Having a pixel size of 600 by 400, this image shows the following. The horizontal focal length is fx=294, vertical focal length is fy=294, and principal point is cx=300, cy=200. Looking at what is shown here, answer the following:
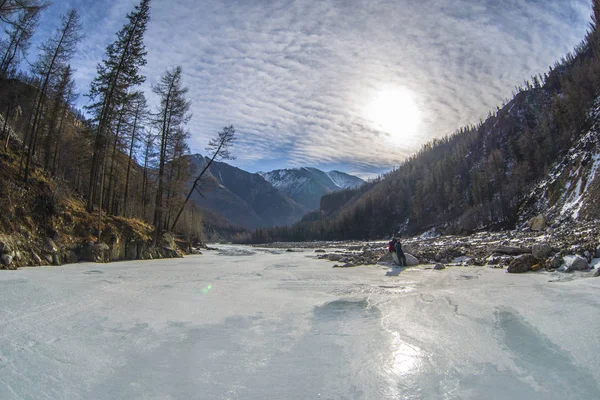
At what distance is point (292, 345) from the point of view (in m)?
3.82

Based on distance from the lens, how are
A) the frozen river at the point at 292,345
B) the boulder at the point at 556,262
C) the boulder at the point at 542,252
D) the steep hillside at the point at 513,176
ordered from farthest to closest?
the steep hillside at the point at 513,176 → the boulder at the point at 542,252 → the boulder at the point at 556,262 → the frozen river at the point at 292,345

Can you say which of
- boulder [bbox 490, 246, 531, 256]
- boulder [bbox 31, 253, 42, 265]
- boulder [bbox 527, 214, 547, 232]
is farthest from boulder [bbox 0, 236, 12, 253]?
boulder [bbox 527, 214, 547, 232]

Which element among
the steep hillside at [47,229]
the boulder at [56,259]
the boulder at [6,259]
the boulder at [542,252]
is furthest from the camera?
the boulder at [542,252]

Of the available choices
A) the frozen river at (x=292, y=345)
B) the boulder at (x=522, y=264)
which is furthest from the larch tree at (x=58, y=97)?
the boulder at (x=522, y=264)

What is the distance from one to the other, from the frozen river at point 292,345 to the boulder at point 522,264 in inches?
152

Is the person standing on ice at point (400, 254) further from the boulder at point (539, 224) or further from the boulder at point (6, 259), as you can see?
the boulder at point (539, 224)

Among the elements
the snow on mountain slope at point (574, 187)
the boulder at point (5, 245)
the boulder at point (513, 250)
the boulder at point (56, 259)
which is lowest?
the boulder at point (56, 259)

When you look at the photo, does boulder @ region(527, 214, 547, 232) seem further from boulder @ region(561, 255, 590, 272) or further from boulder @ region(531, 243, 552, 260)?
boulder @ region(561, 255, 590, 272)

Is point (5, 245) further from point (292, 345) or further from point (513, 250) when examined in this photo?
point (513, 250)

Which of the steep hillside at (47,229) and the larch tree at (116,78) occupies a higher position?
the larch tree at (116,78)

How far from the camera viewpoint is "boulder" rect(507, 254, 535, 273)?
409 inches

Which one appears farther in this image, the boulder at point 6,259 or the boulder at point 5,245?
the boulder at point 5,245

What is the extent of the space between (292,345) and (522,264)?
34.3ft

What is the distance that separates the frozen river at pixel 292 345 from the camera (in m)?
2.71
